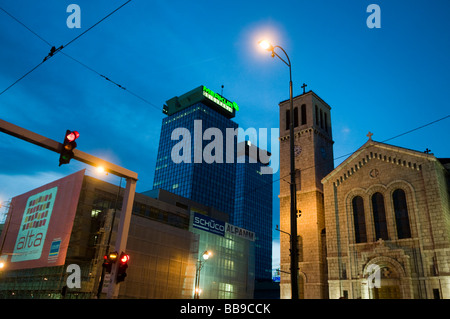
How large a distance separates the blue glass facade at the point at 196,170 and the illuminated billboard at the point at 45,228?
7720 centimetres

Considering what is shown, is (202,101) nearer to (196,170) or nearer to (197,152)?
(197,152)

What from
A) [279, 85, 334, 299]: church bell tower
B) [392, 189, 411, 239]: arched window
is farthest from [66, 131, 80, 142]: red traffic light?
[392, 189, 411, 239]: arched window

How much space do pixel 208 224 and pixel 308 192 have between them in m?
26.2

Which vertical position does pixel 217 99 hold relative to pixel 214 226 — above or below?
above

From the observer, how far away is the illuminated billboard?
42.3 m

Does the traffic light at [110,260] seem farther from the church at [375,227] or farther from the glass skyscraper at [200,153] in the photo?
the glass skyscraper at [200,153]

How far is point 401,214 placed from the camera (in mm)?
34875

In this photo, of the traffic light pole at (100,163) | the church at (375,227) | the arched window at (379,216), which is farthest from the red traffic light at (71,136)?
the arched window at (379,216)

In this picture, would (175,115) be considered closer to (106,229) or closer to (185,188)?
(185,188)

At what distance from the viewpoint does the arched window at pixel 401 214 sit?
34188 mm

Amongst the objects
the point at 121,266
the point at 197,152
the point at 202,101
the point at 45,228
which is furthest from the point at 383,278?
the point at 202,101

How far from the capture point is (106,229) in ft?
155

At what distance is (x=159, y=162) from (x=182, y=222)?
228 ft

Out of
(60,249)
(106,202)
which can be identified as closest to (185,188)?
(106,202)
